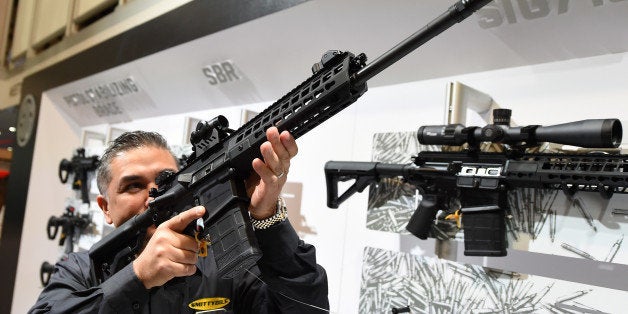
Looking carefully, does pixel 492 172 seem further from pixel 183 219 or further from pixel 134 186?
pixel 134 186

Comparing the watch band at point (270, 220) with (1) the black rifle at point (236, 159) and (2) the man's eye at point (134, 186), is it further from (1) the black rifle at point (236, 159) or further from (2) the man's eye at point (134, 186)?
(2) the man's eye at point (134, 186)

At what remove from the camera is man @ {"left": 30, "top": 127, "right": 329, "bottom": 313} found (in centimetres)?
94

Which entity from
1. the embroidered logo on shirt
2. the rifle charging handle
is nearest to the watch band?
the embroidered logo on shirt

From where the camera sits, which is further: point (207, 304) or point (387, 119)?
point (387, 119)

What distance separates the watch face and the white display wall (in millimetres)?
1293

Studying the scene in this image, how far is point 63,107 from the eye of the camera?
3416mm

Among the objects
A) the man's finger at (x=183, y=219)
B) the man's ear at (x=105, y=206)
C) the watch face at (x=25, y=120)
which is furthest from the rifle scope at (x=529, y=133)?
the watch face at (x=25, y=120)

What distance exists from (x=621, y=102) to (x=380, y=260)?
75cm

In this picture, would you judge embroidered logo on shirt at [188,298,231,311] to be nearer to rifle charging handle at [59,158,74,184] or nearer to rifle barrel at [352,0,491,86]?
rifle barrel at [352,0,491,86]

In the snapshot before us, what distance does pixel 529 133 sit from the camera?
40.9 inches

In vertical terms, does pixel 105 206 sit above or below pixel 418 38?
below

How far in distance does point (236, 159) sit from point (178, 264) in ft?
0.79

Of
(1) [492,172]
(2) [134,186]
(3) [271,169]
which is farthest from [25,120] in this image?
(1) [492,172]

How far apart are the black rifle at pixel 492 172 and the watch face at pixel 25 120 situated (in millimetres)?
3061
